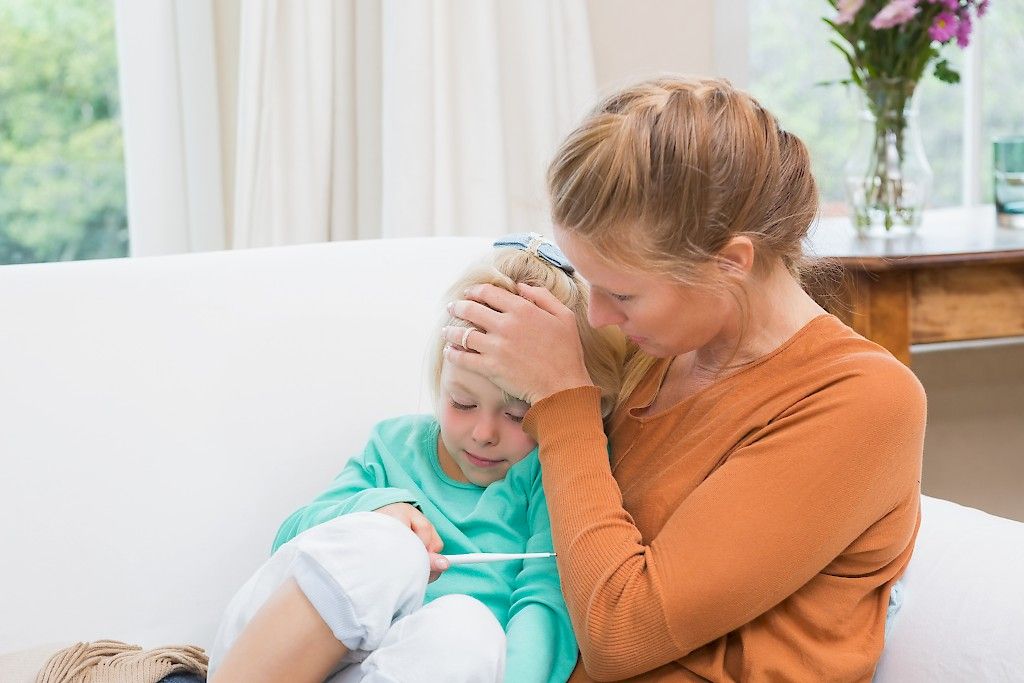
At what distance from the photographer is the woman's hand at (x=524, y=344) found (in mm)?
1131

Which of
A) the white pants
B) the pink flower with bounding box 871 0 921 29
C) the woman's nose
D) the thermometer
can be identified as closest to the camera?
the white pants

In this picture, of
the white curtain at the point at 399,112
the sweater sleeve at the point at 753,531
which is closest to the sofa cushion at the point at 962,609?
the sweater sleeve at the point at 753,531

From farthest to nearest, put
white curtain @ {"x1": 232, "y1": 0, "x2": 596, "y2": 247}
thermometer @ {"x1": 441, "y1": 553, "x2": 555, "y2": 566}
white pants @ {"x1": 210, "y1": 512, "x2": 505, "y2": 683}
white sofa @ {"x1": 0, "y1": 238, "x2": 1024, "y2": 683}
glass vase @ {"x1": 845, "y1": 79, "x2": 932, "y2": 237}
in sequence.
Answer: white curtain @ {"x1": 232, "y1": 0, "x2": 596, "y2": 247} < glass vase @ {"x1": 845, "y1": 79, "x2": 932, "y2": 237} < white sofa @ {"x1": 0, "y1": 238, "x2": 1024, "y2": 683} < thermometer @ {"x1": 441, "y1": 553, "x2": 555, "y2": 566} < white pants @ {"x1": 210, "y1": 512, "x2": 505, "y2": 683}

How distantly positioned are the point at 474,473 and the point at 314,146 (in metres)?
1.11

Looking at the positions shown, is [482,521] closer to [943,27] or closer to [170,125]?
[943,27]

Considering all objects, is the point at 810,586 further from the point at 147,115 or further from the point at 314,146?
the point at 147,115

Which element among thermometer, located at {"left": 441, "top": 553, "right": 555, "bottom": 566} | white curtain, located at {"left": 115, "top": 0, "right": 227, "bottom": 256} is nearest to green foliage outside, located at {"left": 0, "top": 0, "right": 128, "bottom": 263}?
white curtain, located at {"left": 115, "top": 0, "right": 227, "bottom": 256}

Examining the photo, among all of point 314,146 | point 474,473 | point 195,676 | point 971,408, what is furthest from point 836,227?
point 195,676

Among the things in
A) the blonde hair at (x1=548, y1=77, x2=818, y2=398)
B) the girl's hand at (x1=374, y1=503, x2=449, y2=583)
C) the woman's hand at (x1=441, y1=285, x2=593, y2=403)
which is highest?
the blonde hair at (x1=548, y1=77, x2=818, y2=398)

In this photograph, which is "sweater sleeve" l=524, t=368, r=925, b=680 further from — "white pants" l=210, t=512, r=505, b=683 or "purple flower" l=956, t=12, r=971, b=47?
Answer: "purple flower" l=956, t=12, r=971, b=47

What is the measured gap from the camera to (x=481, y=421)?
1.21 meters

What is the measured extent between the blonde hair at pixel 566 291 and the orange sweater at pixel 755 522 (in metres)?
0.13

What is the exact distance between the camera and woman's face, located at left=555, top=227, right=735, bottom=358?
102 centimetres

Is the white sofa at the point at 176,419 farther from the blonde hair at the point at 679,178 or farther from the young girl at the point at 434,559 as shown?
the blonde hair at the point at 679,178
